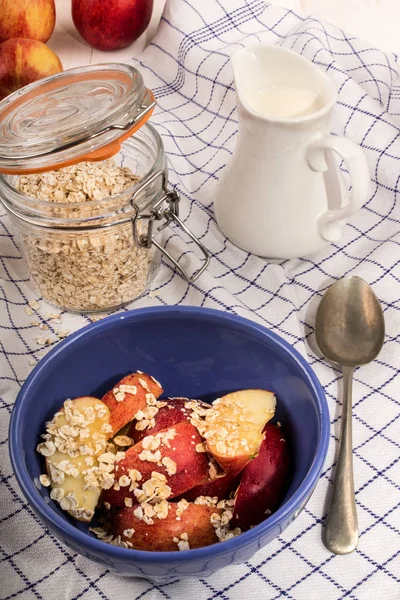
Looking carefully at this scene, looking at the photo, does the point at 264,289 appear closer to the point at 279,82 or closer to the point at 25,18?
the point at 279,82

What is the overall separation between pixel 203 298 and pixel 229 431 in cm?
26

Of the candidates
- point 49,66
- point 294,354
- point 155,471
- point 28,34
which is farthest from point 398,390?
point 28,34

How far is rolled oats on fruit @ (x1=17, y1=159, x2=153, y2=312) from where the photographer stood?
73 centimetres

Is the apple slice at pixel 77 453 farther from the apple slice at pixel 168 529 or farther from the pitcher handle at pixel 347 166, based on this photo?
the pitcher handle at pixel 347 166

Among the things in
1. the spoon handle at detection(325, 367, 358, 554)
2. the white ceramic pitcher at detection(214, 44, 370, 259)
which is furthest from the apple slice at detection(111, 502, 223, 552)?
the white ceramic pitcher at detection(214, 44, 370, 259)

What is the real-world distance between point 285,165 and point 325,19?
576 millimetres

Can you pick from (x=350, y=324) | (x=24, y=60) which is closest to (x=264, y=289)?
(x=350, y=324)

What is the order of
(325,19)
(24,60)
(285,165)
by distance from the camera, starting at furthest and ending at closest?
(325,19) → (24,60) → (285,165)

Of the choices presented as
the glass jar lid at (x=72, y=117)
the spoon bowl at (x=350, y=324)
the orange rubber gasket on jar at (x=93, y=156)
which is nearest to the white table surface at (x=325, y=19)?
the glass jar lid at (x=72, y=117)

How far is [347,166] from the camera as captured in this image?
2.47 feet

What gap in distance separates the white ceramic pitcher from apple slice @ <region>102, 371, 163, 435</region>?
0.91 ft

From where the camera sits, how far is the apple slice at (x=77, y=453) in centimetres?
54

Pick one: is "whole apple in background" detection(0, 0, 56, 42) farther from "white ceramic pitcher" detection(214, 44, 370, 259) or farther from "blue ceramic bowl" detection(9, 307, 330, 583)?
"blue ceramic bowl" detection(9, 307, 330, 583)

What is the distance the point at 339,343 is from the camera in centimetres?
72
